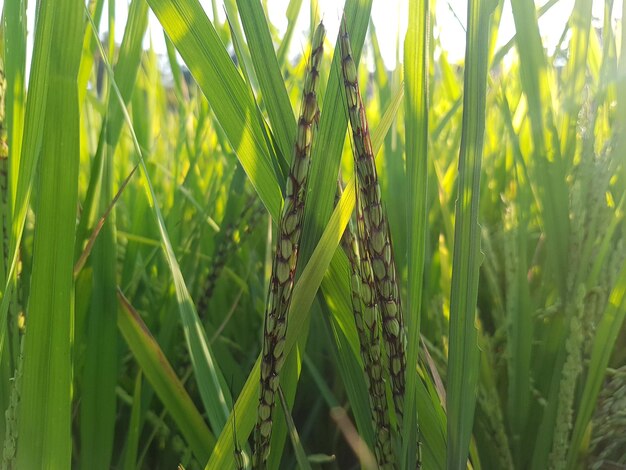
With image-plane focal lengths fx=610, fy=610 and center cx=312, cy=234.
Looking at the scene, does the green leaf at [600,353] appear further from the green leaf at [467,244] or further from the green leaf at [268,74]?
the green leaf at [268,74]

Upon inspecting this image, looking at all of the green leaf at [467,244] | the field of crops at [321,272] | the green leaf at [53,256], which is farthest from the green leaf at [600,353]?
the green leaf at [53,256]

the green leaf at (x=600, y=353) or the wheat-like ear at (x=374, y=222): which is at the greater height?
the wheat-like ear at (x=374, y=222)

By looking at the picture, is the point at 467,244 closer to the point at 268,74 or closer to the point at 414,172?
the point at 414,172

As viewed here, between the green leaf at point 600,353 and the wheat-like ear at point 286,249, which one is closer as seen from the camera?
the wheat-like ear at point 286,249

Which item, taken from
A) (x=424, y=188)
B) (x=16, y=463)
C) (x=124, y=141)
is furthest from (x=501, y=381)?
(x=124, y=141)

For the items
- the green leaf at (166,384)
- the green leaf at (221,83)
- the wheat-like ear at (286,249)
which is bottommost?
the green leaf at (166,384)

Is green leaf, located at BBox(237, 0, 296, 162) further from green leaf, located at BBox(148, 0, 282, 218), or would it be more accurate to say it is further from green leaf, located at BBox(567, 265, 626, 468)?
green leaf, located at BBox(567, 265, 626, 468)

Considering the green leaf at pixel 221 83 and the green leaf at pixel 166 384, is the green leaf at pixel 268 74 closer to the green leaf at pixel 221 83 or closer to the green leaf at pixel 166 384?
Answer: the green leaf at pixel 221 83

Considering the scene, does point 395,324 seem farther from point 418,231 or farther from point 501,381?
point 501,381

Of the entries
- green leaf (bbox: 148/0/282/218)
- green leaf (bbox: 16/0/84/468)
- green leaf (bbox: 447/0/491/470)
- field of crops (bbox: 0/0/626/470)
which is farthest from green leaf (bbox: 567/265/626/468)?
green leaf (bbox: 16/0/84/468)
